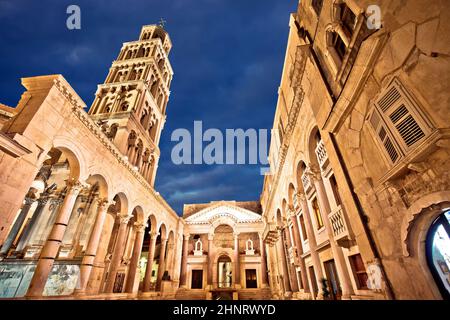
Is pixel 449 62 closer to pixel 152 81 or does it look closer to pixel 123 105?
pixel 123 105

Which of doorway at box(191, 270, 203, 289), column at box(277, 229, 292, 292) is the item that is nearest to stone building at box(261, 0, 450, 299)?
column at box(277, 229, 292, 292)

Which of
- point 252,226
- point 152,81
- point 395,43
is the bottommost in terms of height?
point 395,43

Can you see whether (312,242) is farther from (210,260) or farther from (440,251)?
(210,260)

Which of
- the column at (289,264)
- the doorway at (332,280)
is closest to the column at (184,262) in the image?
the column at (289,264)

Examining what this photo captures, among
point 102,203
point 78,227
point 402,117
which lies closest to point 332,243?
point 402,117

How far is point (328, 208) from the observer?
28.7 feet

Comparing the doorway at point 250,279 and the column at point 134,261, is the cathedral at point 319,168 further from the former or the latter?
the doorway at point 250,279

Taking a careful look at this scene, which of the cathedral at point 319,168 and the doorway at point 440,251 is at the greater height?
the cathedral at point 319,168

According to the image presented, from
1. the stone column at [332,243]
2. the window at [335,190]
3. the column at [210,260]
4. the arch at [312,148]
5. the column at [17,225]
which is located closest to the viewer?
the stone column at [332,243]

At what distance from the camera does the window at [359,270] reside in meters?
6.77

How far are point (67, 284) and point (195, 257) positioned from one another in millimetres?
15712

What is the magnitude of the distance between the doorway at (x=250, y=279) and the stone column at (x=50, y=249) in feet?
74.4

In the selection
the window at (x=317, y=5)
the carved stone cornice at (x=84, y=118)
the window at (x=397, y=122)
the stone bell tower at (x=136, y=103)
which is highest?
the stone bell tower at (x=136, y=103)
